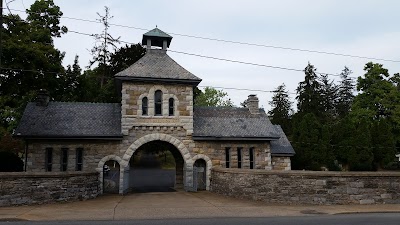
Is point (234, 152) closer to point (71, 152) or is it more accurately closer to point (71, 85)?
point (71, 152)

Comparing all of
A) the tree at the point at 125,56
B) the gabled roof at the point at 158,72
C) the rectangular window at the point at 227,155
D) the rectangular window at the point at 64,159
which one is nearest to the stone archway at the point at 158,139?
the rectangular window at the point at 227,155

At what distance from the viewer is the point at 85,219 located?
12.0 m

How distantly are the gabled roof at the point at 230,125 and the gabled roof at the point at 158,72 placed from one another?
2.74 m

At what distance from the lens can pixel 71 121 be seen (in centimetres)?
2188

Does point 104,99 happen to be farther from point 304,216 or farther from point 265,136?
point 304,216

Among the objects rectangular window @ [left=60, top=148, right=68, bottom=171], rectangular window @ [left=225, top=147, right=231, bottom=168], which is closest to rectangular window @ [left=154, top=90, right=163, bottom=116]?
rectangular window @ [left=225, top=147, right=231, bottom=168]

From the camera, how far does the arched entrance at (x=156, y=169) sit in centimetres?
2484

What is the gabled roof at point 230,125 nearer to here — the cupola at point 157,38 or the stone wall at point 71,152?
the cupola at point 157,38

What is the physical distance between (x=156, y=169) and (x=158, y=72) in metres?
29.2

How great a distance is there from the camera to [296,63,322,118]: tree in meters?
57.2

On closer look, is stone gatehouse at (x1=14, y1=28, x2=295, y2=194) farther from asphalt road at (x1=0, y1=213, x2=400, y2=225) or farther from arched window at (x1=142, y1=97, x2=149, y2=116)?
asphalt road at (x1=0, y1=213, x2=400, y2=225)

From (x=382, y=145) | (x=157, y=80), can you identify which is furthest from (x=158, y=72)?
(x=382, y=145)

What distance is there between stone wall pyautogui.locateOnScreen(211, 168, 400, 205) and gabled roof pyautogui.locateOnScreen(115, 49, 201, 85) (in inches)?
320

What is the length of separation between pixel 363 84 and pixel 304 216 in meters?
34.9
